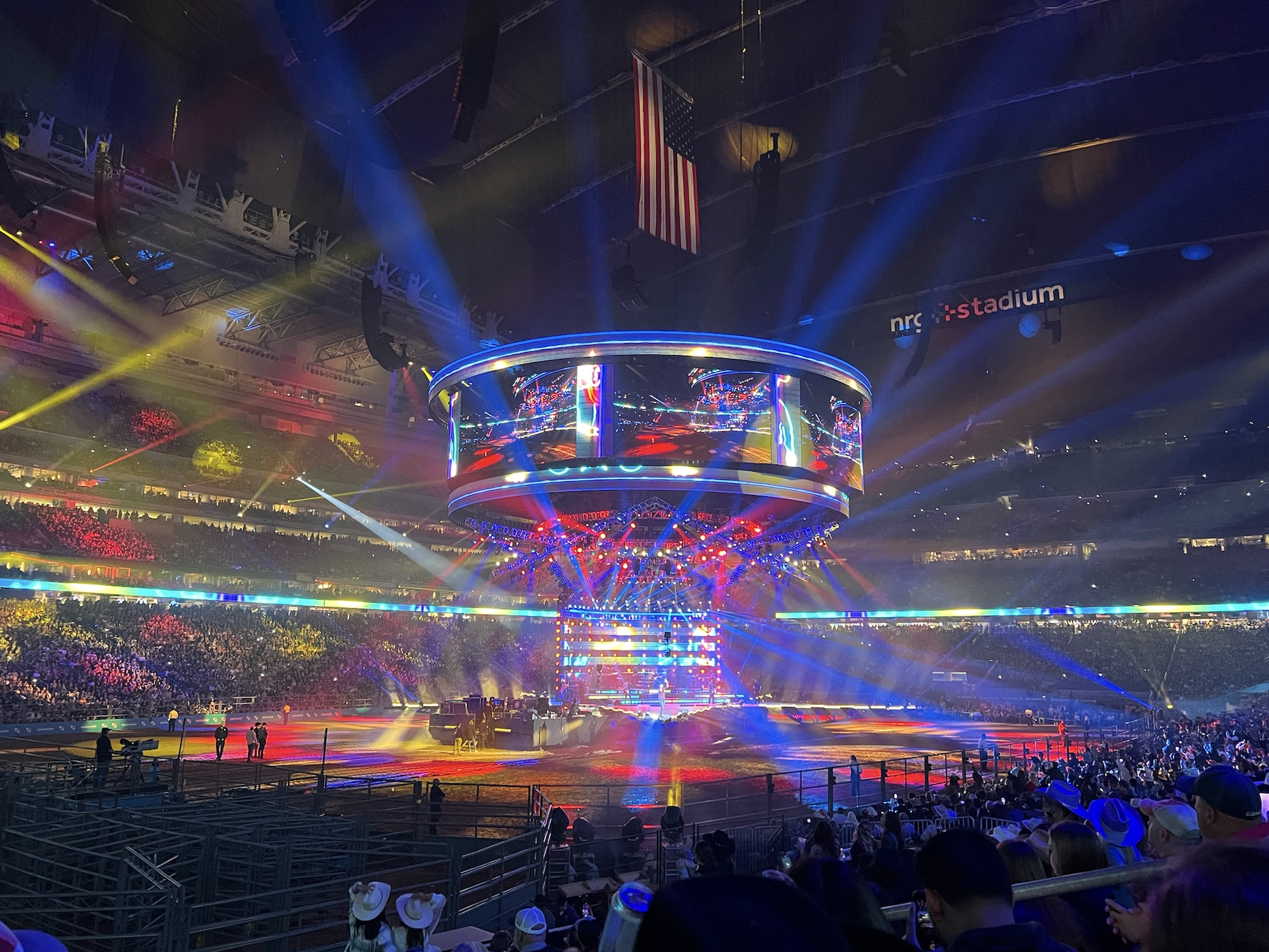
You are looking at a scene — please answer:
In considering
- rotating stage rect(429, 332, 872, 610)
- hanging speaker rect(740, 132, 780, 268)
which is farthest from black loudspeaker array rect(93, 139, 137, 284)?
hanging speaker rect(740, 132, 780, 268)

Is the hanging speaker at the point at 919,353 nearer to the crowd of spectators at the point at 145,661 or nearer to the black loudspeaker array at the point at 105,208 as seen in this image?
the black loudspeaker array at the point at 105,208

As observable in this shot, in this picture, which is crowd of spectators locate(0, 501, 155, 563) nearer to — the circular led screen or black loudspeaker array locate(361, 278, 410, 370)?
black loudspeaker array locate(361, 278, 410, 370)

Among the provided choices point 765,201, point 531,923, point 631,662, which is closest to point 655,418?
point 765,201

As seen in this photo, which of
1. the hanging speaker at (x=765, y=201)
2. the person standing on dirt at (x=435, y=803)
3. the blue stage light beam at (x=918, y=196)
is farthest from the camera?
the blue stage light beam at (x=918, y=196)

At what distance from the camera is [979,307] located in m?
27.2

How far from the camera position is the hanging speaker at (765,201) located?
21578 mm

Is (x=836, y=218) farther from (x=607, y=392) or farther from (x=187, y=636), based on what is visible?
(x=187, y=636)

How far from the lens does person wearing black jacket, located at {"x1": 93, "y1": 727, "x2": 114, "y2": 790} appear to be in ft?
55.4

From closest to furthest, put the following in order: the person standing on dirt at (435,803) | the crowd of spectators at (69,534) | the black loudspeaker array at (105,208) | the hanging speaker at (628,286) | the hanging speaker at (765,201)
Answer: the person standing on dirt at (435,803), the black loudspeaker array at (105,208), the hanging speaker at (765,201), the hanging speaker at (628,286), the crowd of spectators at (69,534)

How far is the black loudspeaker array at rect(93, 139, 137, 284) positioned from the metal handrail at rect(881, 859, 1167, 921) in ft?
75.3

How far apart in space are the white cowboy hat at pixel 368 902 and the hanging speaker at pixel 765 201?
18734 mm

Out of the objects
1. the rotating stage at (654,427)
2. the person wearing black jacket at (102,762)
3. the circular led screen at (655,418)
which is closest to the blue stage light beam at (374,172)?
the rotating stage at (654,427)

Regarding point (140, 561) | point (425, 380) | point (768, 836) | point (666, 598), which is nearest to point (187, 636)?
point (140, 561)

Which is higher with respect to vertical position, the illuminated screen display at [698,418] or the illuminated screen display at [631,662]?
the illuminated screen display at [698,418]
